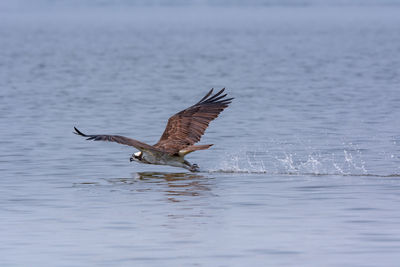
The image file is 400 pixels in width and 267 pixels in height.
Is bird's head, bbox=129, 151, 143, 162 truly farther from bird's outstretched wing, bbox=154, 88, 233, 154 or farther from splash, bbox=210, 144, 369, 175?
splash, bbox=210, 144, 369, 175

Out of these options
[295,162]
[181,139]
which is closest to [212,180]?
[181,139]

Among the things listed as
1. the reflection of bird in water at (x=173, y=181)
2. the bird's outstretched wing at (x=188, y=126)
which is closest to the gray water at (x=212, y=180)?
the reflection of bird in water at (x=173, y=181)

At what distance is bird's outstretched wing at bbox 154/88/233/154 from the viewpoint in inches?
634

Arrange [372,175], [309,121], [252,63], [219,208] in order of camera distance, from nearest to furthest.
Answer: [219,208]
[372,175]
[309,121]
[252,63]

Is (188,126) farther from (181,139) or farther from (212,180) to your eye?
(212,180)

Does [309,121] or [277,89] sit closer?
[309,121]

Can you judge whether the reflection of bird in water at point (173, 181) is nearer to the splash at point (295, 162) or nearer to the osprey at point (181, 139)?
the osprey at point (181, 139)

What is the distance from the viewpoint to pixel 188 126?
54.0ft

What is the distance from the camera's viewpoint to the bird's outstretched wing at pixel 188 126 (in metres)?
16.1

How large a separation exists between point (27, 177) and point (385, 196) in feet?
18.4

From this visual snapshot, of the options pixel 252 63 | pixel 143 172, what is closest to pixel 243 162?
pixel 143 172

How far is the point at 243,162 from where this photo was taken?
58.5 ft

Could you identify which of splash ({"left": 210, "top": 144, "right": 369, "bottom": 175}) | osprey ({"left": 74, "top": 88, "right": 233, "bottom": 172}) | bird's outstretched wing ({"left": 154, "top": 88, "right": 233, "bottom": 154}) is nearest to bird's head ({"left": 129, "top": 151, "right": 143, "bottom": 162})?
osprey ({"left": 74, "top": 88, "right": 233, "bottom": 172})

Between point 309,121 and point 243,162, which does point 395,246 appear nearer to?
point 243,162
